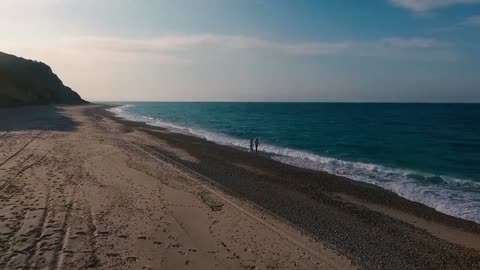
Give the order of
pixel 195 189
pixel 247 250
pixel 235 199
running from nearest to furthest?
pixel 247 250 < pixel 235 199 < pixel 195 189

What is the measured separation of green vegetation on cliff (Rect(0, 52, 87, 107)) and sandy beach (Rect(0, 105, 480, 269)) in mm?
55397

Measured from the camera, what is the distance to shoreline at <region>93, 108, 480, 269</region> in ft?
33.9

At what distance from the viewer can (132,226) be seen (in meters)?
9.68

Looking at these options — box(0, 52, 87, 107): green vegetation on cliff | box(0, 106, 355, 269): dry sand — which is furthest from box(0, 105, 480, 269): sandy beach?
box(0, 52, 87, 107): green vegetation on cliff

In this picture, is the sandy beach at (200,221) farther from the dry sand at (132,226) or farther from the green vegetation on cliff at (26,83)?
the green vegetation on cliff at (26,83)

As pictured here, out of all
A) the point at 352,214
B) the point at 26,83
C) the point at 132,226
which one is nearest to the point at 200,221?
the point at 132,226

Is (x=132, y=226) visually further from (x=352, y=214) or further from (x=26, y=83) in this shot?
(x=26, y=83)

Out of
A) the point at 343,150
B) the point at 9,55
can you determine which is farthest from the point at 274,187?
the point at 9,55

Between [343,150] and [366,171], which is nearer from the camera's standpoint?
[366,171]

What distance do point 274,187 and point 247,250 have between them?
26.6 ft

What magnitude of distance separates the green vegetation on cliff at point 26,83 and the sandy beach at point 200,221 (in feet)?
182

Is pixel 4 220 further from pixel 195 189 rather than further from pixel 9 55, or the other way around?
pixel 9 55

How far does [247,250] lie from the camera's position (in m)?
8.88

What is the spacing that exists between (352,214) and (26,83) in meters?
82.0
